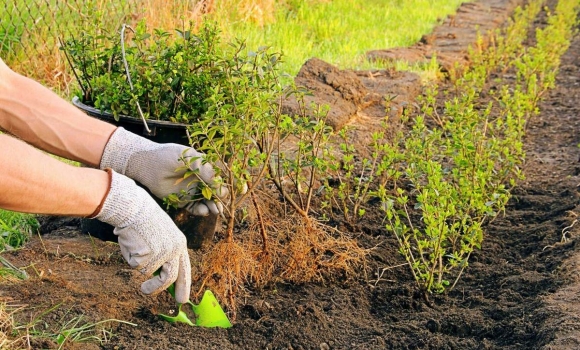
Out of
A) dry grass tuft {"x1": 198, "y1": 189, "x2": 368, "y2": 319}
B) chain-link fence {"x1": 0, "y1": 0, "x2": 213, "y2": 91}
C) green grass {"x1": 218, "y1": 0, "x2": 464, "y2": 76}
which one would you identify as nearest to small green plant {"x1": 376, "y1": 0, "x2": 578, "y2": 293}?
dry grass tuft {"x1": 198, "y1": 189, "x2": 368, "y2": 319}

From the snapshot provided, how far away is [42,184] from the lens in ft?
6.82

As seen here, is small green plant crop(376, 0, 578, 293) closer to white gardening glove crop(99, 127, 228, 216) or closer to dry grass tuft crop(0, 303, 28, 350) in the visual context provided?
white gardening glove crop(99, 127, 228, 216)

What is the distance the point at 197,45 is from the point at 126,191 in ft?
2.99

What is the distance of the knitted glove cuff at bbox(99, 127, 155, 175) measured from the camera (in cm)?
262

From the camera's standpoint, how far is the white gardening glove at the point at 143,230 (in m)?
2.23

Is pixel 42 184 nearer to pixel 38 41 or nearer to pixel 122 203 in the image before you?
pixel 122 203

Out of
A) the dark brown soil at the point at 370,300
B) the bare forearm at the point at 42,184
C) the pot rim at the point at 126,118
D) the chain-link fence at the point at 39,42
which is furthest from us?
the chain-link fence at the point at 39,42

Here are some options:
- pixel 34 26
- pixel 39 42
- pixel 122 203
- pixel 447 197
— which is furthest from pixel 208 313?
pixel 39 42

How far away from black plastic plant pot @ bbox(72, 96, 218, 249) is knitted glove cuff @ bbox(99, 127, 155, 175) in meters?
0.18

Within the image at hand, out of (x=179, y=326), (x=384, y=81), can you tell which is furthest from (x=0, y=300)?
(x=384, y=81)

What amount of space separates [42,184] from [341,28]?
582 cm

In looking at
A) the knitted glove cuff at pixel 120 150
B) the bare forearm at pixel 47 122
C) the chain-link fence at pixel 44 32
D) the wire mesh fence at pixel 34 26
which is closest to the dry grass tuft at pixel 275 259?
the knitted glove cuff at pixel 120 150

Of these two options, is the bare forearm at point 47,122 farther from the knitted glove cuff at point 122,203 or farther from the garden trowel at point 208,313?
the garden trowel at point 208,313

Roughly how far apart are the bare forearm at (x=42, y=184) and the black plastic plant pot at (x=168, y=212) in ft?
2.13
